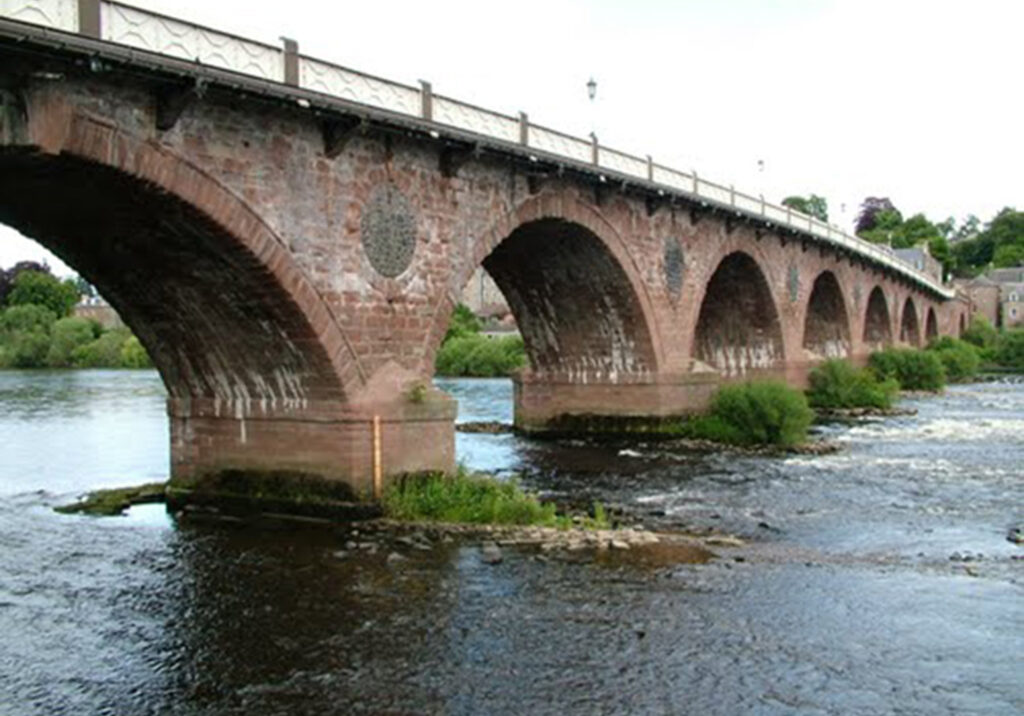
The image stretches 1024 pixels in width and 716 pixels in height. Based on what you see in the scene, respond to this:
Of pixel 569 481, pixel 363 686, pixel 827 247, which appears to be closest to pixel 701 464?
pixel 569 481

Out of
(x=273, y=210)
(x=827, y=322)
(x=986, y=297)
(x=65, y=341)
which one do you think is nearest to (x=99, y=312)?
(x=65, y=341)

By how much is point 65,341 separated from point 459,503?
261 ft

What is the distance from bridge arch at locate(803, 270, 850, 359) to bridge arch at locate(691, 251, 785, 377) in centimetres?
1134

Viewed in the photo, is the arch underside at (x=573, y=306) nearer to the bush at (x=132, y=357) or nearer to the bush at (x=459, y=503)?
the bush at (x=459, y=503)

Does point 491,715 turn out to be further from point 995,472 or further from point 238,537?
point 995,472

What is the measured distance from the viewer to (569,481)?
25.2m

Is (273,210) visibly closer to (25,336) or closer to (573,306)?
(573,306)

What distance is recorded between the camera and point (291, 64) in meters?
17.5

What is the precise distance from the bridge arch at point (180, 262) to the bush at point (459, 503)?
80.5 inches

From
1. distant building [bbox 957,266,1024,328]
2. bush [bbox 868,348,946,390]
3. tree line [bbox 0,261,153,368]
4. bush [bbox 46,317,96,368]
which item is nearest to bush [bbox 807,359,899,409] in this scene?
bush [bbox 868,348,946,390]

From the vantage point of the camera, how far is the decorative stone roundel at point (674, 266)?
34000mm

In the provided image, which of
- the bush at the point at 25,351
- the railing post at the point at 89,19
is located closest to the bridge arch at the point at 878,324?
the railing post at the point at 89,19

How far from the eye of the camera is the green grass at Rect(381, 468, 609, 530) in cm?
1897

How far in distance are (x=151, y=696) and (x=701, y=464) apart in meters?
18.8
